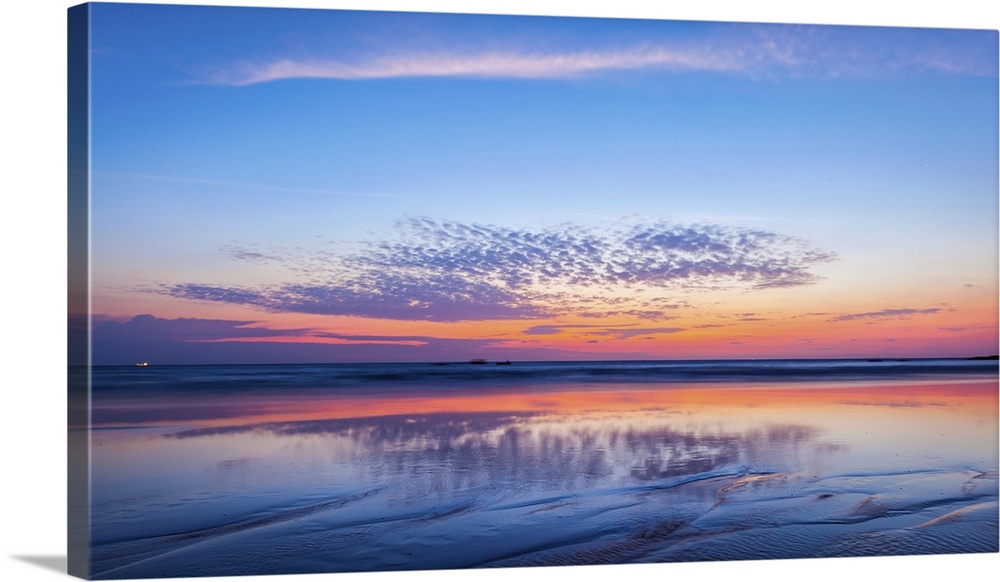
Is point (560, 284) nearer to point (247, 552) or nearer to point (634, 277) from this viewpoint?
point (634, 277)

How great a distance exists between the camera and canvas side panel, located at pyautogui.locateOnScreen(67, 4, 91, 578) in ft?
14.2

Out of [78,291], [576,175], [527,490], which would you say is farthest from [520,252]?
[78,291]

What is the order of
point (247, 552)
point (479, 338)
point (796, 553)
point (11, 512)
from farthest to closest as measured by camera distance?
point (479, 338) < point (11, 512) < point (796, 553) < point (247, 552)

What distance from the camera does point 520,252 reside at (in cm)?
668

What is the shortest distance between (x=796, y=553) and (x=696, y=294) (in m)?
2.27

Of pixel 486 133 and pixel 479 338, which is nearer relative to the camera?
pixel 486 133

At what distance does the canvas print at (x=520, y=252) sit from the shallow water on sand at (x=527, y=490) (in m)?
0.03

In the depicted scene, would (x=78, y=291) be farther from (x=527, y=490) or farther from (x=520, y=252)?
(x=520, y=252)

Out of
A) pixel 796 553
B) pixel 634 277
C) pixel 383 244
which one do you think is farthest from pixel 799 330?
pixel 383 244

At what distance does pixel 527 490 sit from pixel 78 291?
2808mm

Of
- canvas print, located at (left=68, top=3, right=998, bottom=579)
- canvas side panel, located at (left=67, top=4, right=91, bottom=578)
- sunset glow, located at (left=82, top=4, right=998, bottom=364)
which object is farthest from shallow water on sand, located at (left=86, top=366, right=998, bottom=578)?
sunset glow, located at (left=82, top=4, right=998, bottom=364)

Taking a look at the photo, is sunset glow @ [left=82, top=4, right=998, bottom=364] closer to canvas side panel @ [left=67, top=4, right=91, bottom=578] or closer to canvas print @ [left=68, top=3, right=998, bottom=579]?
canvas print @ [left=68, top=3, right=998, bottom=579]

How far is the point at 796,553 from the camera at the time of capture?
4.76 metres

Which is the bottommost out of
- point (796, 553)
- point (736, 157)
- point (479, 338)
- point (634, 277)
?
point (796, 553)
